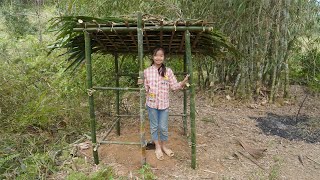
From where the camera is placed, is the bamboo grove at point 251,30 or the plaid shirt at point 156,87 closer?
the plaid shirt at point 156,87

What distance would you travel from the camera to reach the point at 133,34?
10.5 feet

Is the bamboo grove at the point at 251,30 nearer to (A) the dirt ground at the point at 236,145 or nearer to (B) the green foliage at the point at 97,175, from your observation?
(A) the dirt ground at the point at 236,145

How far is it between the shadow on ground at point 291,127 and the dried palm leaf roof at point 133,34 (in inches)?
80.7

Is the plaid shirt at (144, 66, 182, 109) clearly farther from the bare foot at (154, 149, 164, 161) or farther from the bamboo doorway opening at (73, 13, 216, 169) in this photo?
the bare foot at (154, 149, 164, 161)

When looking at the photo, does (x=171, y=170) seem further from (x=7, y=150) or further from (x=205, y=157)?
(x=7, y=150)

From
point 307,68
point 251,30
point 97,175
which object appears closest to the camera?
point 97,175

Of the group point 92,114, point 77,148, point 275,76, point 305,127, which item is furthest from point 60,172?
point 275,76

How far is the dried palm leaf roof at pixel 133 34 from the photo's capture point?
2963 millimetres

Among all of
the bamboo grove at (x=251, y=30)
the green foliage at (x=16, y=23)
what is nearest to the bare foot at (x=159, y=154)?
the bamboo grove at (x=251, y=30)

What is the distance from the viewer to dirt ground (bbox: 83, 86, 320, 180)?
3.50 meters

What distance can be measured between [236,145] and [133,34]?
2.31m

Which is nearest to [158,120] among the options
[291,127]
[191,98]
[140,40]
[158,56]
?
[191,98]

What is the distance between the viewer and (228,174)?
3.46m

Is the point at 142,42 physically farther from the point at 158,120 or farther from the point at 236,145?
the point at 236,145
